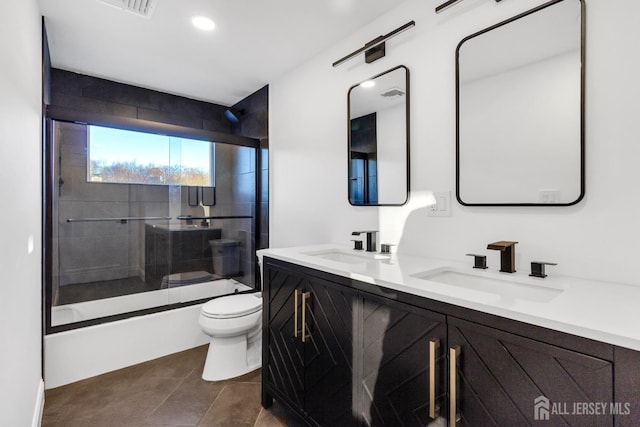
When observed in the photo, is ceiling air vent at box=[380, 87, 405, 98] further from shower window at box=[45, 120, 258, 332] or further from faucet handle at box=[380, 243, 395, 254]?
shower window at box=[45, 120, 258, 332]

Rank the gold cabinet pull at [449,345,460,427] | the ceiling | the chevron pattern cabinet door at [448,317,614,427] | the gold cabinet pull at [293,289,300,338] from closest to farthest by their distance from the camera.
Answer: the chevron pattern cabinet door at [448,317,614,427] < the gold cabinet pull at [449,345,460,427] < the gold cabinet pull at [293,289,300,338] < the ceiling

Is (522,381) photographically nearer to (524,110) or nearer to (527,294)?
(527,294)

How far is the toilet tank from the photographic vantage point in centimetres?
340

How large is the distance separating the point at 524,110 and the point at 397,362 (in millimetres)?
1202

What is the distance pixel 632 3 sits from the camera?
1129 millimetres

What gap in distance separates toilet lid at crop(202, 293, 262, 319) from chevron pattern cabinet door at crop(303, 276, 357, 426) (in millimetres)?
854

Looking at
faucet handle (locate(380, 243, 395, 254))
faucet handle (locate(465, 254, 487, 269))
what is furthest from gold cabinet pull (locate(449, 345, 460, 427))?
faucet handle (locate(380, 243, 395, 254))

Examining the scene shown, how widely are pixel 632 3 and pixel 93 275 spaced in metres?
3.92

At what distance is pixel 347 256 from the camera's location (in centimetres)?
203

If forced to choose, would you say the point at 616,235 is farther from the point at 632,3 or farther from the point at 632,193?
the point at 632,3

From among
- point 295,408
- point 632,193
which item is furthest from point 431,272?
point 295,408

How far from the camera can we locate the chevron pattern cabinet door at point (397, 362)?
1.08m

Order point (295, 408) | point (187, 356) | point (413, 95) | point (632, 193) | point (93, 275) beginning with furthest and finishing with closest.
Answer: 1. point (93, 275)
2. point (187, 356)
3. point (413, 95)
4. point (295, 408)
5. point (632, 193)

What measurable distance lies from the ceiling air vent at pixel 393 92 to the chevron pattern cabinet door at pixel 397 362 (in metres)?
1.26
